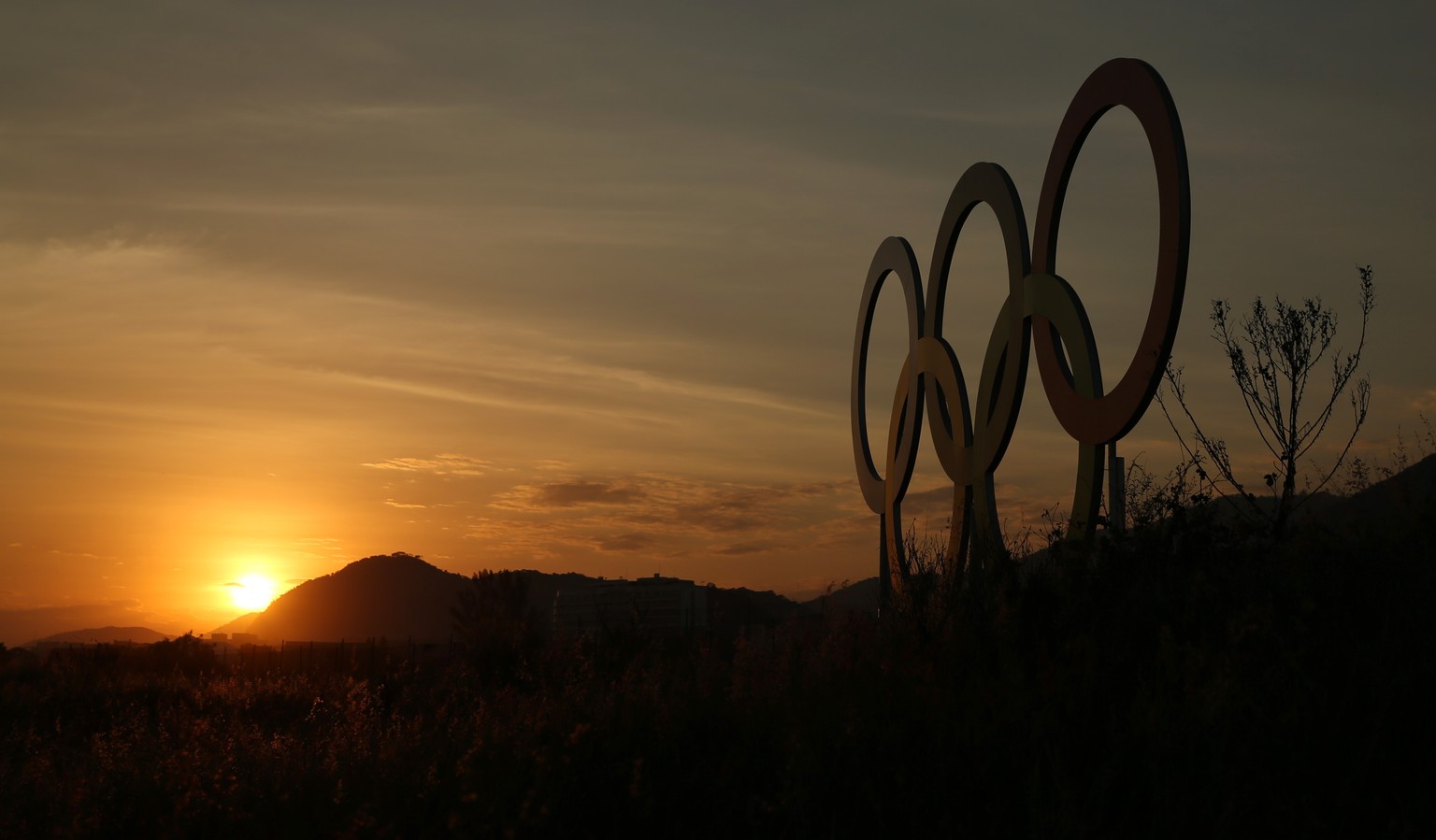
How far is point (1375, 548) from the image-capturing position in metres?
8.53

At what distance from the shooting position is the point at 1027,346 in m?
14.3

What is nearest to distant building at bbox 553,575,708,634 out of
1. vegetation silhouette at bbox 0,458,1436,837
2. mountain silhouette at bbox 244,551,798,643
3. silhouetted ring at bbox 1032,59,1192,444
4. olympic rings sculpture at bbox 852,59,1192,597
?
olympic rings sculpture at bbox 852,59,1192,597

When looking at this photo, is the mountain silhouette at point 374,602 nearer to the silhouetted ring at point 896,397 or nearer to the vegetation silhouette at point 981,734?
the silhouetted ring at point 896,397

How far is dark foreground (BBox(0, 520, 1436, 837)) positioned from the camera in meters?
6.30

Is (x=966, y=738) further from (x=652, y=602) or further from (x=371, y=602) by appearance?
(x=371, y=602)

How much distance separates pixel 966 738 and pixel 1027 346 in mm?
8281

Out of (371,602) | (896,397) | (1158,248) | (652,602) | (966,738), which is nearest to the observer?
(966,738)

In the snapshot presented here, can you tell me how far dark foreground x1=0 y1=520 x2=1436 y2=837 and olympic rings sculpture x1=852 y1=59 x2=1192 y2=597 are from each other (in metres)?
1.99

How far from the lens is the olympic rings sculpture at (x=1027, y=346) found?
10.9 meters

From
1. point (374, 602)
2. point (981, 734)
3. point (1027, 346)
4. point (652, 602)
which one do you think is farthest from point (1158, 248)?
point (374, 602)

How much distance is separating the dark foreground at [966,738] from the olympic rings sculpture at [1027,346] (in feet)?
6.53

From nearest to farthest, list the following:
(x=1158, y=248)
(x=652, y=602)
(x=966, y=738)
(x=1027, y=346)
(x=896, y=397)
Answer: (x=966, y=738) < (x=1158, y=248) < (x=1027, y=346) < (x=896, y=397) < (x=652, y=602)

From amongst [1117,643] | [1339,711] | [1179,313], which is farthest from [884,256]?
[1339,711]

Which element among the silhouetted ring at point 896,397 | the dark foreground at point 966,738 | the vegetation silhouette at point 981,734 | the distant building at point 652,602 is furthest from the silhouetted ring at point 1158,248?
the distant building at point 652,602
